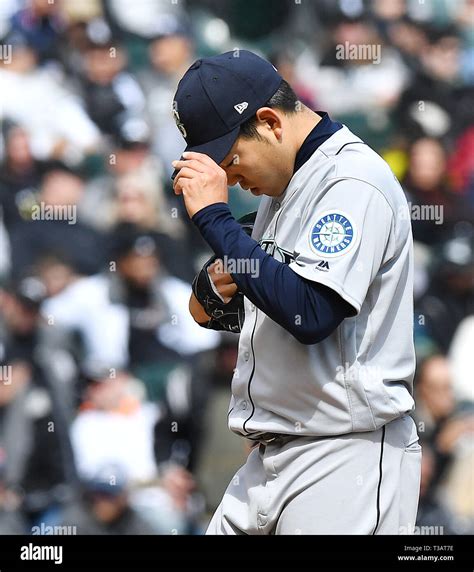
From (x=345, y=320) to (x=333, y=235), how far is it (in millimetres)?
191

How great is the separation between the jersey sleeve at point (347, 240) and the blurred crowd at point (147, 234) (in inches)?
102

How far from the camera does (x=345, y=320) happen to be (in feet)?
8.16

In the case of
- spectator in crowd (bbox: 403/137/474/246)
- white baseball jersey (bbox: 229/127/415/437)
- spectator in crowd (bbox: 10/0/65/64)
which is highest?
spectator in crowd (bbox: 10/0/65/64)

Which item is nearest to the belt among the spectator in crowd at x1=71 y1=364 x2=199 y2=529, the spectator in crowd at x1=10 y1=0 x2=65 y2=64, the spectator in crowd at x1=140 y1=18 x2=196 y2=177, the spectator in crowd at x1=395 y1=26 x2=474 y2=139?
the spectator in crowd at x1=71 y1=364 x2=199 y2=529

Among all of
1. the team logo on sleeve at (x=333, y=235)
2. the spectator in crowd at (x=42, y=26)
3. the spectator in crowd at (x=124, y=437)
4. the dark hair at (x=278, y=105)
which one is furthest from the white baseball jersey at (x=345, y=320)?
the spectator in crowd at (x=42, y=26)

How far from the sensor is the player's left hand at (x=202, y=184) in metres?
2.52

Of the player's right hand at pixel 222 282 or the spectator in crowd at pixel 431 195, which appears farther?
the spectator in crowd at pixel 431 195

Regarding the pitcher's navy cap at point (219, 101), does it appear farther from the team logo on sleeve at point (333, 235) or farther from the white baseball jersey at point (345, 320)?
the team logo on sleeve at point (333, 235)

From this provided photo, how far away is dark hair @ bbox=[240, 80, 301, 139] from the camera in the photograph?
258cm

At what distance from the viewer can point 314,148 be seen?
2629mm

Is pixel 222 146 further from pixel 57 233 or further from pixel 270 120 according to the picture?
pixel 57 233

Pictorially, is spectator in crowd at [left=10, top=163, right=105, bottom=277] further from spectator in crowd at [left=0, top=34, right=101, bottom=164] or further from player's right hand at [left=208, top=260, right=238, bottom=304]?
player's right hand at [left=208, top=260, right=238, bottom=304]

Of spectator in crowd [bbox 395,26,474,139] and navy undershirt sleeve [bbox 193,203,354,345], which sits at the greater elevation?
spectator in crowd [bbox 395,26,474,139]

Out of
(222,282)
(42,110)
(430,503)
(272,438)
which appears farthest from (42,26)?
(272,438)
